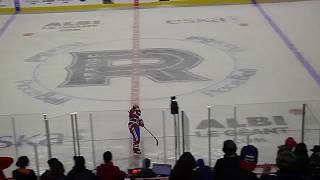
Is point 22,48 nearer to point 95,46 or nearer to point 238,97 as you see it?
point 95,46

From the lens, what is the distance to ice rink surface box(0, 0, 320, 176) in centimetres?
761

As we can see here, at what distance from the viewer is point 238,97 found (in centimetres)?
764

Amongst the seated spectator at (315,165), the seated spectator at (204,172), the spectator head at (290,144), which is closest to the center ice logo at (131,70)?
the spectator head at (290,144)

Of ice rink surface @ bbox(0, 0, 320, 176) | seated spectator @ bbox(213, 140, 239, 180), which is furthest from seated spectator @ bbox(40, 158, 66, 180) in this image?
ice rink surface @ bbox(0, 0, 320, 176)

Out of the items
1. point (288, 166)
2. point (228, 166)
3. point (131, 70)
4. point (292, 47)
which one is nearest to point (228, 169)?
point (228, 166)

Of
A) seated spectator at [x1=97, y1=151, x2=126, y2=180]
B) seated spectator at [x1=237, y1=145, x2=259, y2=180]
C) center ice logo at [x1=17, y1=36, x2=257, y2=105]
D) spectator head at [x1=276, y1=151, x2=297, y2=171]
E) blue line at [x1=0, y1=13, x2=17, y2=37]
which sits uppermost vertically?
blue line at [x1=0, y1=13, x2=17, y2=37]

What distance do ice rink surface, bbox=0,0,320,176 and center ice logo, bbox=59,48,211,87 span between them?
16 millimetres

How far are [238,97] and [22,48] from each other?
4767mm

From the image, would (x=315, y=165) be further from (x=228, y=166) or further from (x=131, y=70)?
(x=131, y=70)

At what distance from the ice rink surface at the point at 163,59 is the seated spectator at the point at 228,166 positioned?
1647 mm

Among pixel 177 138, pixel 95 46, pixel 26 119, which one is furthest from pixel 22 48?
pixel 177 138

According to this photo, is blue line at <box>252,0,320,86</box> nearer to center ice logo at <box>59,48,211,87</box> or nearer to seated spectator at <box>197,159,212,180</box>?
center ice logo at <box>59,48,211,87</box>

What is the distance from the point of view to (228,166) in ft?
11.3

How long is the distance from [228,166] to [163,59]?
240 inches
